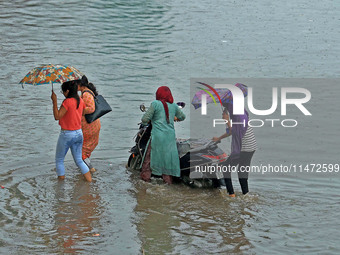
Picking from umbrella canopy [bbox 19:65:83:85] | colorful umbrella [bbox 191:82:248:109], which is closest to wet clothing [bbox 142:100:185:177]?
colorful umbrella [bbox 191:82:248:109]

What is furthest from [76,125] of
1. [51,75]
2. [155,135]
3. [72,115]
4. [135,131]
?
[135,131]

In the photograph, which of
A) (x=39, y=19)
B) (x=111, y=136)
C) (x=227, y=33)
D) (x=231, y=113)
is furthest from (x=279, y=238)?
(x=39, y=19)

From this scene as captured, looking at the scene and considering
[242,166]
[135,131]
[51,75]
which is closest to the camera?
[242,166]

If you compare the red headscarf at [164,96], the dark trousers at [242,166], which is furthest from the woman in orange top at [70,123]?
the dark trousers at [242,166]

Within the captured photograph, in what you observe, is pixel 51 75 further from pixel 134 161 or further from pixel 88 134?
pixel 134 161

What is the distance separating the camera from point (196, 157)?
1040cm

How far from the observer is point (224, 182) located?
10711 mm

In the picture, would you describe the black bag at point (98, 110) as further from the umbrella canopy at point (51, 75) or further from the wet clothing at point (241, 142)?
the wet clothing at point (241, 142)

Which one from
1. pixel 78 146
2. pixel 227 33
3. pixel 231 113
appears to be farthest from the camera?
pixel 227 33

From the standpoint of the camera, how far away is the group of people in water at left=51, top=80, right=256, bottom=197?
9.97 m

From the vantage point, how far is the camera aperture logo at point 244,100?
9.83 meters

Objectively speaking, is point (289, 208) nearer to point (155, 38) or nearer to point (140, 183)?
point (140, 183)

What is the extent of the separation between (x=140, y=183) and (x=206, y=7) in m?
21.1

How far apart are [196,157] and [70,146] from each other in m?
1.98
